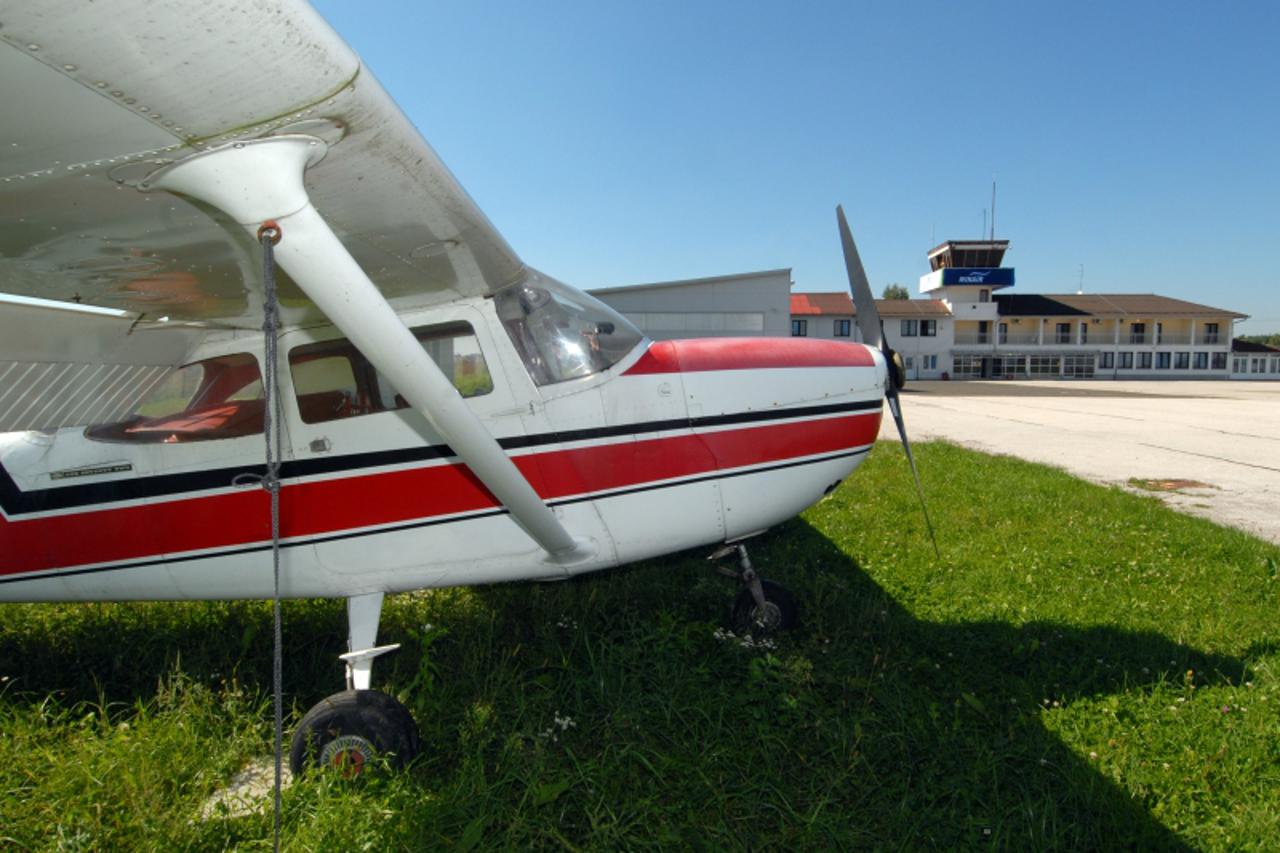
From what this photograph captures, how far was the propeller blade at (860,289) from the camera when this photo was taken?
162 inches

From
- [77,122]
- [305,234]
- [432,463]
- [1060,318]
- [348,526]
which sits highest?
[1060,318]

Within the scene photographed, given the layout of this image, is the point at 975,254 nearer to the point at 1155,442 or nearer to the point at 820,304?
the point at 820,304

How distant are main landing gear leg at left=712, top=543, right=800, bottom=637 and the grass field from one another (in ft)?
0.44

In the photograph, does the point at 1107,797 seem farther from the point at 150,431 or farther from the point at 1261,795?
the point at 150,431

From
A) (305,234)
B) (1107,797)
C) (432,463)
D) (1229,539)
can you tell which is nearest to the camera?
(305,234)

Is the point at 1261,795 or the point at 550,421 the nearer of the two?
the point at 1261,795

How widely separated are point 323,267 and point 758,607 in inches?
115

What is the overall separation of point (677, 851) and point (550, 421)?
171cm

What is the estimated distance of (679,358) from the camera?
3.19 meters

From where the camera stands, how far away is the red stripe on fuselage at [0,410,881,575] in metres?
2.90

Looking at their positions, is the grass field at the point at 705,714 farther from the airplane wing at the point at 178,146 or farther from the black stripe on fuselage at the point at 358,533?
the airplane wing at the point at 178,146

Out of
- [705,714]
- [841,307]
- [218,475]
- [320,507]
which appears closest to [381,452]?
[320,507]

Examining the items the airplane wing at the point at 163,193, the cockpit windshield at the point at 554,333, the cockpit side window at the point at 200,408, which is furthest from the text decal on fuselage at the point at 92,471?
the cockpit windshield at the point at 554,333

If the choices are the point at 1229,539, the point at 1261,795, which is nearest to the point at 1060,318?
the point at 1229,539
